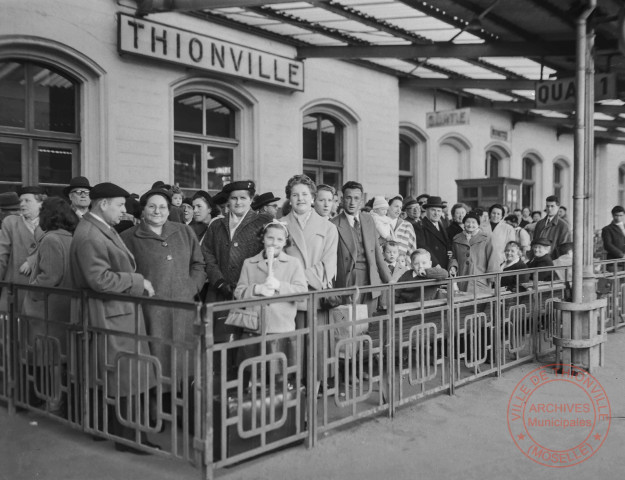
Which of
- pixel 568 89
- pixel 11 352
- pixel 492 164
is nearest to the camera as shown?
pixel 11 352

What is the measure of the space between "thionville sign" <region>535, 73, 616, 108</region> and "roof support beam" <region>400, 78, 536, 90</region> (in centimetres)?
618

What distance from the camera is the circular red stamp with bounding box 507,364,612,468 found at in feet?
14.0

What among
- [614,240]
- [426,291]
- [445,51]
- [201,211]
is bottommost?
[426,291]

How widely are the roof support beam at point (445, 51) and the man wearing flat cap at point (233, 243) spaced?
6524 mm

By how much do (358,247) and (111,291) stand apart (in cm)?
229

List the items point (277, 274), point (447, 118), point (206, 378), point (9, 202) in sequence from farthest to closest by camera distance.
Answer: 1. point (447, 118)
2. point (9, 202)
3. point (277, 274)
4. point (206, 378)

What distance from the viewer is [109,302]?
4.30 meters

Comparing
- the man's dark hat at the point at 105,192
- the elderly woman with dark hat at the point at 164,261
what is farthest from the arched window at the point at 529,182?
the man's dark hat at the point at 105,192

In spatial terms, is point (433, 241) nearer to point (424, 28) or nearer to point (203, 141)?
point (424, 28)

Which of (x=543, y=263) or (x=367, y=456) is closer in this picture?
(x=367, y=456)

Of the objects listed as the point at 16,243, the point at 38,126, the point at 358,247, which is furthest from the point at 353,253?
the point at 38,126

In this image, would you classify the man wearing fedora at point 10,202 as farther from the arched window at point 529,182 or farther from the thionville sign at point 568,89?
the arched window at point 529,182

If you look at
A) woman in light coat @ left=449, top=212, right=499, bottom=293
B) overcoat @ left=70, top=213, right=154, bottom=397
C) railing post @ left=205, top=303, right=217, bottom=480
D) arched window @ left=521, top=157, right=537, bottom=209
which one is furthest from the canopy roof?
arched window @ left=521, top=157, right=537, bottom=209

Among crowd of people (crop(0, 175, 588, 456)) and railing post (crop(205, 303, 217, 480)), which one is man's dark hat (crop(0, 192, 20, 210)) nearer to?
crowd of people (crop(0, 175, 588, 456))
